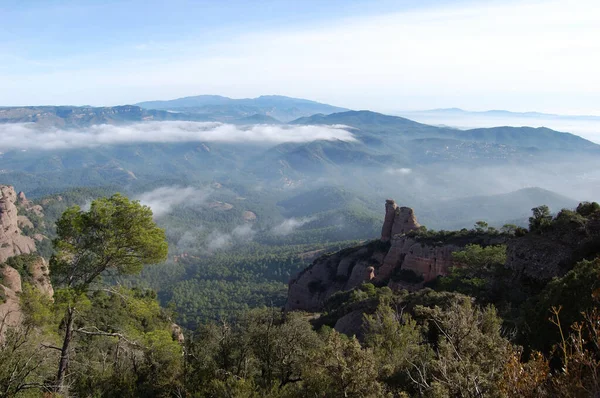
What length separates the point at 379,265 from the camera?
179ft

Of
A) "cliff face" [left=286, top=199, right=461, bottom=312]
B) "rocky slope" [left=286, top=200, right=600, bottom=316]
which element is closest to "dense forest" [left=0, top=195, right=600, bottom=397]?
"rocky slope" [left=286, top=200, right=600, bottom=316]

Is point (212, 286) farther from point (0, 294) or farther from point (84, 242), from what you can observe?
point (84, 242)

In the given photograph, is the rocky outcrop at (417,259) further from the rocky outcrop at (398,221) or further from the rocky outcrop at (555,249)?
the rocky outcrop at (555,249)

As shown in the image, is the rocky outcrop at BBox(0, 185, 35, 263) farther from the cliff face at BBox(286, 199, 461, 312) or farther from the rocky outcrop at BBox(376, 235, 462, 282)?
the rocky outcrop at BBox(376, 235, 462, 282)

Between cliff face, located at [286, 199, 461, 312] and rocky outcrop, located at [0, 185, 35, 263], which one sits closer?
cliff face, located at [286, 199, 461, 312]

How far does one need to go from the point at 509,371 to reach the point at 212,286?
120m

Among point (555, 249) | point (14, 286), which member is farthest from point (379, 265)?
point (14, 286)

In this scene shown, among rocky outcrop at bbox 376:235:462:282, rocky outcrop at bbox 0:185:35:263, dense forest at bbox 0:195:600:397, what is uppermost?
dense forest at bbox 0:195:600:397

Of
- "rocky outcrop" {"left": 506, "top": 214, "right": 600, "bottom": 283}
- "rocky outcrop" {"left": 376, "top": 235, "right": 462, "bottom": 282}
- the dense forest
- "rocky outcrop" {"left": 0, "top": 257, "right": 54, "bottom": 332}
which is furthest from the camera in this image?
"rocky outcrop" {"left": 376, "top": 235, "right": 462, "bottom": 282}

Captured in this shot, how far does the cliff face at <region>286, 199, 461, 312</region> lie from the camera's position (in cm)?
4609

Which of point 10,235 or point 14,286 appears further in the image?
Answer: point 10,235

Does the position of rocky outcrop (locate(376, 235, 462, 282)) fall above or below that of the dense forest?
below

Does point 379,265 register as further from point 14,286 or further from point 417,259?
point 14,286

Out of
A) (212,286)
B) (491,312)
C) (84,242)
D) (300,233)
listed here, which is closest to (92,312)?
(84,242)
